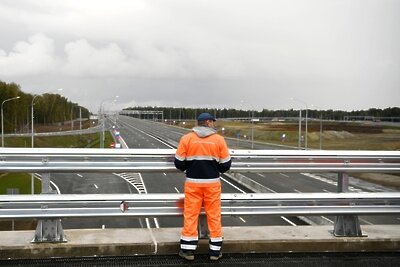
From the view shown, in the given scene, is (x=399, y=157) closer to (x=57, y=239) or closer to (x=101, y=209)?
(x=101, y=209)

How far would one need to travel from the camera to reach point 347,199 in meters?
5.40

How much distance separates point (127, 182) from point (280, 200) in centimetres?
3662

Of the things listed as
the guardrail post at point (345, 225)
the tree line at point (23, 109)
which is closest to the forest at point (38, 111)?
the tree line at point (23, 109)

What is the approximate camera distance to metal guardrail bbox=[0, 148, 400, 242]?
4855 millimetres

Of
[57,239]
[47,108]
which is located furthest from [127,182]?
[47,108]

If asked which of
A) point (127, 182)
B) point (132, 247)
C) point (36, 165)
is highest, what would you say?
point (36, 165)

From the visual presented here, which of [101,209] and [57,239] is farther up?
[101,209]

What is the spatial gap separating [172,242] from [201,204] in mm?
548

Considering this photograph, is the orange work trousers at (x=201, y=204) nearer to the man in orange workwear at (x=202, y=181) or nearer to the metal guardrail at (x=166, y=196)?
the man in orange workwear at (x=202, y=181)

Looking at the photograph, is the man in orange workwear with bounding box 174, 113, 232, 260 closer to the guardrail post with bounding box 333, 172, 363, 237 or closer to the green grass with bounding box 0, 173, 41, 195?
the guardrail post with bounding box 333, 172, 363, 237

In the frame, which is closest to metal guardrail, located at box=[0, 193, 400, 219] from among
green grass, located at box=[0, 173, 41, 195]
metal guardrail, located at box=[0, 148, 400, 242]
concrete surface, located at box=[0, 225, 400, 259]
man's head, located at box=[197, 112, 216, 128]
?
metal guardrail, located at box=[0, 148, 400, 242]

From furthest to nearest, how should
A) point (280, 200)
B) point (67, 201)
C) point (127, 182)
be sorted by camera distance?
point (127, 182)
point (280, 200)
point (67, 201)

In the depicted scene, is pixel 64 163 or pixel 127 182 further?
pixel 127 182

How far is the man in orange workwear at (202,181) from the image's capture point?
16.0ft
